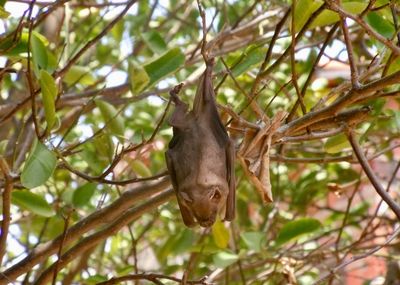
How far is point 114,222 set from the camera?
7.66ft

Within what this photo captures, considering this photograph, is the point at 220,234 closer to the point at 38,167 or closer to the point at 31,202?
the point at 31,202

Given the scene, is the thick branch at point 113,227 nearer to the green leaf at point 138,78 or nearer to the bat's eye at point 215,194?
the bat's eye at point 215,194

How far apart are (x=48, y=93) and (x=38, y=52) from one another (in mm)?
308

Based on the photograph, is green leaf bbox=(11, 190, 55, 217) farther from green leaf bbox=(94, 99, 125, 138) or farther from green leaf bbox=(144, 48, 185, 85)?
green leaf bbox=(144, 48, 185, 85)

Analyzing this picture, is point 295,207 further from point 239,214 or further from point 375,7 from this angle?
point 375,7

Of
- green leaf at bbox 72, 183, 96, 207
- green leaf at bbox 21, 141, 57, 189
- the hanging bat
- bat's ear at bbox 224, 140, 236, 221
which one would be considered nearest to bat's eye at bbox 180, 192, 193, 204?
the hanging bat

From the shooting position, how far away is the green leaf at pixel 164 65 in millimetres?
2635

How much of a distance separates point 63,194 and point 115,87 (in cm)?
52

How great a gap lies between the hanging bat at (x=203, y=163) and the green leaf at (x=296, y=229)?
848mm

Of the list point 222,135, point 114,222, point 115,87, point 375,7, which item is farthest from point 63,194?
point 375,7

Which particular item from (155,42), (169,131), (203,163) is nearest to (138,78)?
(155,42)

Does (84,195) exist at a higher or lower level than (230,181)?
higher

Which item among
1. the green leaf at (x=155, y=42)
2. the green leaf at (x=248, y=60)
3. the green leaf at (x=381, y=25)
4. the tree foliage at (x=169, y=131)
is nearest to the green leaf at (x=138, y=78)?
the tree foliage at (x=169, y=131)

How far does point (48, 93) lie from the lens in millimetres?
2113
